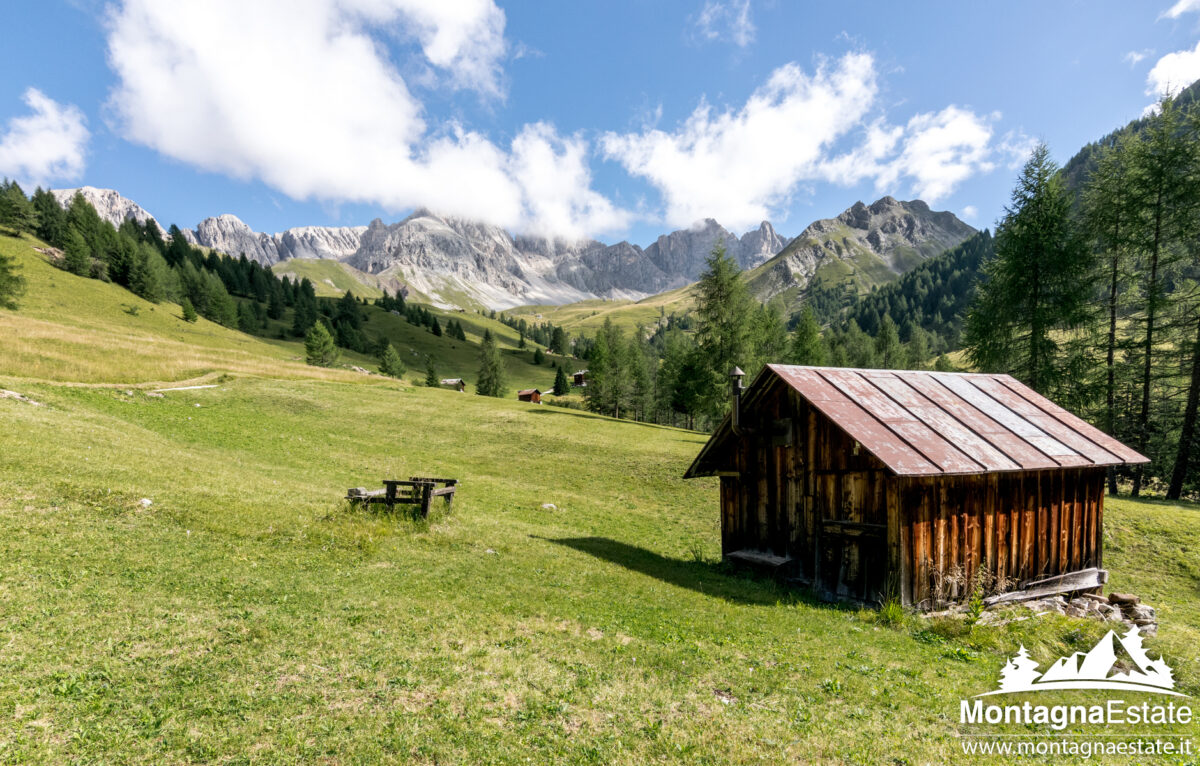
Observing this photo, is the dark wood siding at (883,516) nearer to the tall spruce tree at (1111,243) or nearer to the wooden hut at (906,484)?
the wooden hut at (906,484)

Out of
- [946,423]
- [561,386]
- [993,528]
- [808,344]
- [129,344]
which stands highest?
[808,344]

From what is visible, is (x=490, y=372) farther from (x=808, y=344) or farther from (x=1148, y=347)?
(x=1148, y=347)

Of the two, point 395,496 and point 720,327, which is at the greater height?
point 720,327

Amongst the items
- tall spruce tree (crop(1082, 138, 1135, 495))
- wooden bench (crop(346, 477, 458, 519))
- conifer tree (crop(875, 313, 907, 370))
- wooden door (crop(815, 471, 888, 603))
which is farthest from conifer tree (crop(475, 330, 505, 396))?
wooden door (crop(815, 471, 888, 603))

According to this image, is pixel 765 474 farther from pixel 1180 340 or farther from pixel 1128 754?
pixel 1180 340

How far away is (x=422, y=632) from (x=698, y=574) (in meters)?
9.74

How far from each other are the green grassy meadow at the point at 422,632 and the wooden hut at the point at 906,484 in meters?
1.51

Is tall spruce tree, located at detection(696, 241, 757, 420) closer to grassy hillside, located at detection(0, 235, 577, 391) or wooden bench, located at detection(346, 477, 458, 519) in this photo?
wooden bench, located at detection(346, 477, 458, 519)

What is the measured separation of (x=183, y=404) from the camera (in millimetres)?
33562

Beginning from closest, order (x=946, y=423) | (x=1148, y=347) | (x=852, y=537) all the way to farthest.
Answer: (x=852, y=537)
(x=946, y=423)
(x=1148, y=347)

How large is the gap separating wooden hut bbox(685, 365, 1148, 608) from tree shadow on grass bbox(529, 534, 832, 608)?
2.20 ft

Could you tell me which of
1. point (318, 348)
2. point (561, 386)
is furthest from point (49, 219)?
point (561, 386)

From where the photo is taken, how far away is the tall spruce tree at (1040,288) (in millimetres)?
30516

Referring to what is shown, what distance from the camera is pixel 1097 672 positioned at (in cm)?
999
